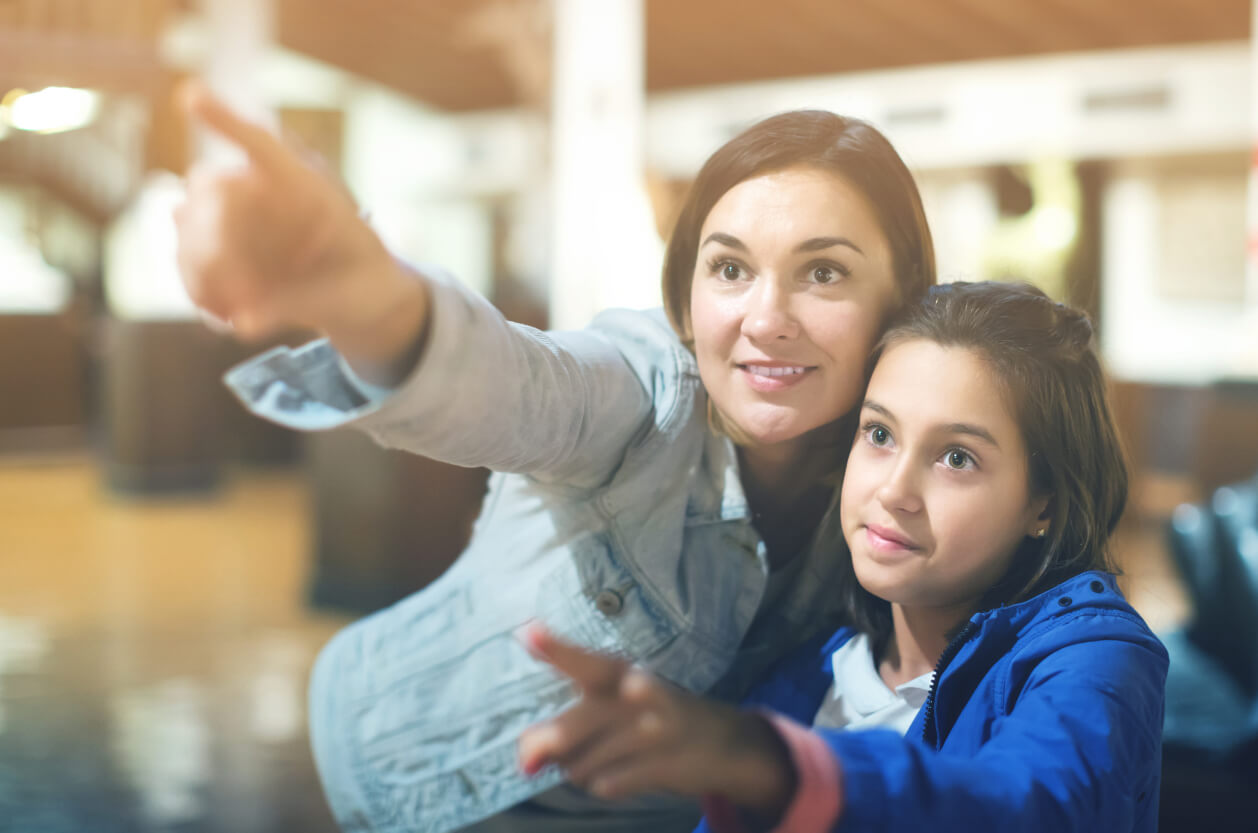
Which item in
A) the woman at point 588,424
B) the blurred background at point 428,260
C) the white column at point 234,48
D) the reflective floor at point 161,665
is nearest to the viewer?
the woman at point 588,424

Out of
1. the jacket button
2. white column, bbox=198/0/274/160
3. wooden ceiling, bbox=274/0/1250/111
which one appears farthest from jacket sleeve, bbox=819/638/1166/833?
white column, bbox=198/0/274/160

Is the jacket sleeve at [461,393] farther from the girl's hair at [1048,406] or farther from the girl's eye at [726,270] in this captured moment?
the girl's hair at [1048,406]

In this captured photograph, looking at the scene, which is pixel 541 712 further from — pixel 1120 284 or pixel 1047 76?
pixel 1120 284

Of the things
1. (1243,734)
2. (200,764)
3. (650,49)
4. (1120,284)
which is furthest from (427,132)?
(1243,734)

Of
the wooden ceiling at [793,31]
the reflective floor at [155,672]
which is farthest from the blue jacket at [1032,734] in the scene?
the wooden ceiling at [793,31]

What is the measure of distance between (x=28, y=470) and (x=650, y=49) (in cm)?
584

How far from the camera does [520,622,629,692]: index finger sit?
1.61 feet

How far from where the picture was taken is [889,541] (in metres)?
0.78

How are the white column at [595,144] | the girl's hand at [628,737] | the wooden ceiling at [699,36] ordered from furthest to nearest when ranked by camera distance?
the wooden ceiling at [699,36]
the white column at [595,144]
the girl's hand at [628,737]

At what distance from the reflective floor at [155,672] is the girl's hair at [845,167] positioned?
5.65ft

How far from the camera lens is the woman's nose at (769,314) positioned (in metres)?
0.81

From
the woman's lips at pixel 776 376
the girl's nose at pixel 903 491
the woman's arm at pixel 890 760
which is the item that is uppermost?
the woman's lips at pixel 776 376

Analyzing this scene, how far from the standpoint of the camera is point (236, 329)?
593 millimetres

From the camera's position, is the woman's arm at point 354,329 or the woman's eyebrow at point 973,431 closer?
the woman's arm at point 354,329
